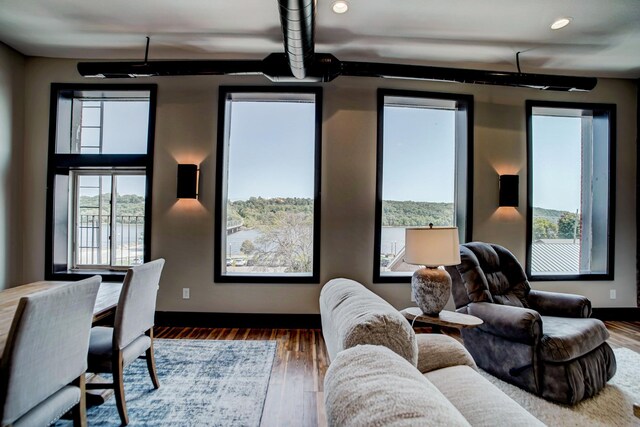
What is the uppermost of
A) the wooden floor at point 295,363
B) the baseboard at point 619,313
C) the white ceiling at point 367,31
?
the white ceiling at point 367,31

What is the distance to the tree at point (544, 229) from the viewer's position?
3773 millimetres

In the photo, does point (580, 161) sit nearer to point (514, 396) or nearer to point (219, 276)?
point (514, 396)

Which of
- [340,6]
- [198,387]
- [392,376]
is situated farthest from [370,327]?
[340,6]

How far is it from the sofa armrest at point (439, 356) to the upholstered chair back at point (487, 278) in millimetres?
978

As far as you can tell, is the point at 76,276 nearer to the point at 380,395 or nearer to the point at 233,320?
the point at 233,320

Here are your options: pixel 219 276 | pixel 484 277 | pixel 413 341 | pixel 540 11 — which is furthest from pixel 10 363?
pixel 540 11

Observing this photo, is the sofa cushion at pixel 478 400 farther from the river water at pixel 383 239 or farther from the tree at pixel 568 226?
the tree at pixel 568 226

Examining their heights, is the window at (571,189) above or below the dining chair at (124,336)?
above

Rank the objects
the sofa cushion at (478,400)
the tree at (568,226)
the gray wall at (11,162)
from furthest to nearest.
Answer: the tree at (568,226), the gray wall at (11,162), the sofa cushion at (478,400)

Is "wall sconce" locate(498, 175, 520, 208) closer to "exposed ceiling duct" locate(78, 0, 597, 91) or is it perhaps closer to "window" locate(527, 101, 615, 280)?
"window" locate(527, 101, 615, 280)

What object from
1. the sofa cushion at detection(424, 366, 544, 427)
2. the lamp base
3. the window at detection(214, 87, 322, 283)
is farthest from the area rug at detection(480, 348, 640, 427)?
the window at detection(214, 87, 322, 283)

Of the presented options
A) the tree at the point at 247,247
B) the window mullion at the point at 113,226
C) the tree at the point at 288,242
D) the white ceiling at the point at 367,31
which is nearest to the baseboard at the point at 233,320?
the tree at the point at 288,242

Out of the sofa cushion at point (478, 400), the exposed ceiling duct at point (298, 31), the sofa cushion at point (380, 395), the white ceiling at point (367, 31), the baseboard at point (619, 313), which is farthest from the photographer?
the baseboard at point (619, 313)

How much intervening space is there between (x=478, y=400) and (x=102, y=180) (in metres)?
4.30
